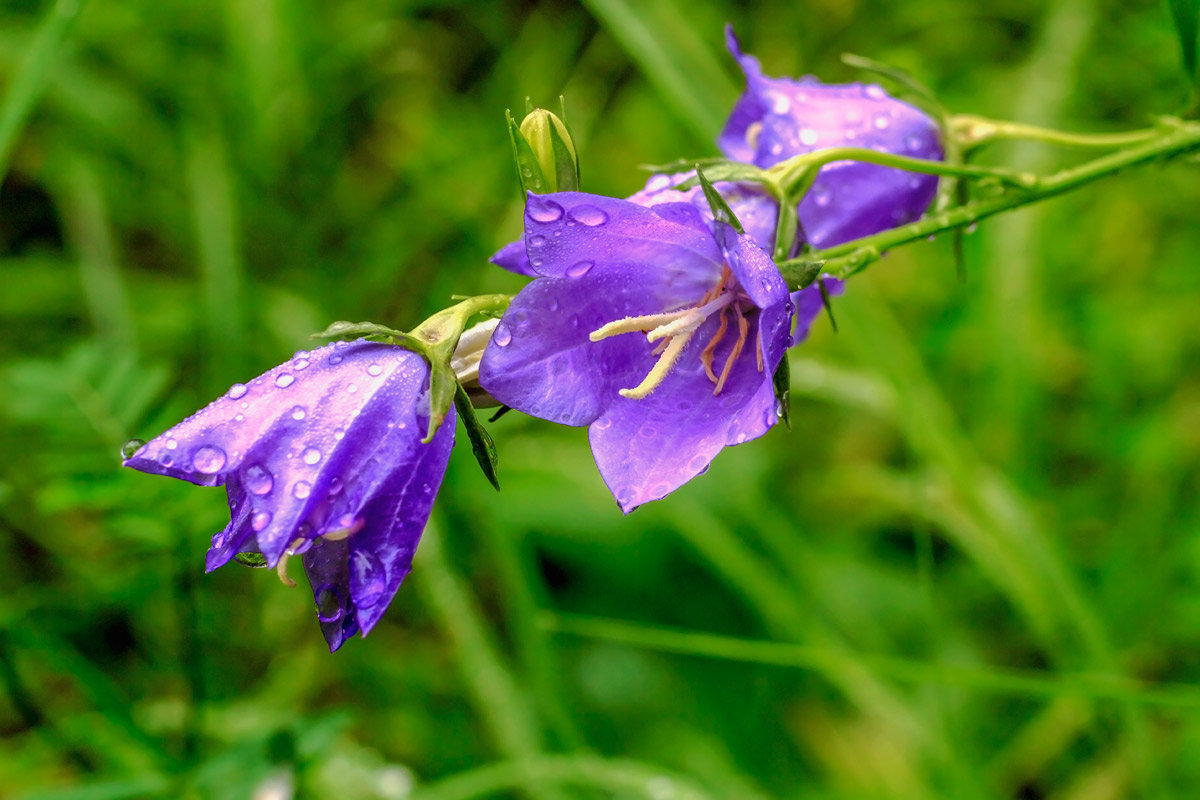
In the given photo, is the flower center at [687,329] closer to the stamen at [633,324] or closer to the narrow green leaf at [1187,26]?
the stamen at [633,324]

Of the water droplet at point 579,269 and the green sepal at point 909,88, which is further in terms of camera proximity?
the green sepal at point 909,88

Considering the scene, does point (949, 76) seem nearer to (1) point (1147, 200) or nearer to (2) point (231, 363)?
(1) point (1147, 200)

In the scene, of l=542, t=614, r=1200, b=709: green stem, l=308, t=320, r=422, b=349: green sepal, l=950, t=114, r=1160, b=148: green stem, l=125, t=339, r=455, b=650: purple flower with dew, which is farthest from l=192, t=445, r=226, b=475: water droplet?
l=950, t=114, r=1160, b=148: green stem

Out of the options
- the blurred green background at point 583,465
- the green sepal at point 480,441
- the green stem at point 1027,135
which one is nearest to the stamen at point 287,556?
Result: the green sepal at point 480,441

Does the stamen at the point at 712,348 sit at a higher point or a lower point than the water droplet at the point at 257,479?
higher

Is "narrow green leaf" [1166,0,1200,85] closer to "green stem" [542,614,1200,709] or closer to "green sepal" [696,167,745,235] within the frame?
"green sepal" [696,167,745,235]

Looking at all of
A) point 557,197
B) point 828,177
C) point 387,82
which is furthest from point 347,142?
point 557,197
